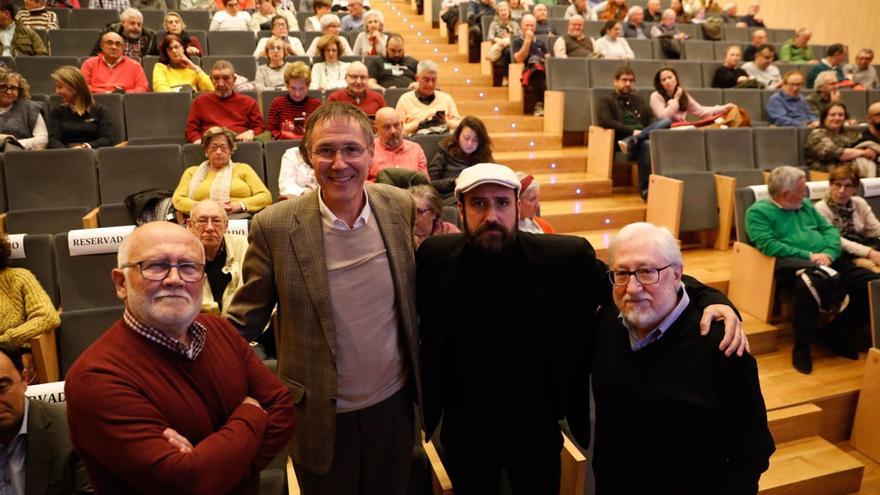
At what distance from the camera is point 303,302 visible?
1.08 m

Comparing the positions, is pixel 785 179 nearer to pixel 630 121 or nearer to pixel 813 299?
pixel 813 299

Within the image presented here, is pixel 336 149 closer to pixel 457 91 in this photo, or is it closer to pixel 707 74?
pixel 457 91

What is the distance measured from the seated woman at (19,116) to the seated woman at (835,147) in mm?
4221

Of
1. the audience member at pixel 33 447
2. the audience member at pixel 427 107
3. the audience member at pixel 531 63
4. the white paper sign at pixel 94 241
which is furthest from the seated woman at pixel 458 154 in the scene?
the audience member at pixel 33 447

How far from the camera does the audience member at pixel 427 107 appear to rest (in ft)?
10.9

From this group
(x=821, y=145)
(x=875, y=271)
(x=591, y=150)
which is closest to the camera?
(x=875, y=271)

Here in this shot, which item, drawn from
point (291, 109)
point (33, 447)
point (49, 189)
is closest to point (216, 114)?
point (291, 109)

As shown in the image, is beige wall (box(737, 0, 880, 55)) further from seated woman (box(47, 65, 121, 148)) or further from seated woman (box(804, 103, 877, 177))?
seated woman (box(47, 65, 121, 148))

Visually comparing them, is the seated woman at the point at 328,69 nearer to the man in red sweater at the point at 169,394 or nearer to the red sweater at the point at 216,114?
the red sweater at the point at 216,114

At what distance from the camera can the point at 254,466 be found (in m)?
0.93

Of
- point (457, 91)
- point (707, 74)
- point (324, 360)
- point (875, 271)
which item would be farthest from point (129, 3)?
point (875, 271)

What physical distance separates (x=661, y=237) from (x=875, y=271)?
6.65 feet

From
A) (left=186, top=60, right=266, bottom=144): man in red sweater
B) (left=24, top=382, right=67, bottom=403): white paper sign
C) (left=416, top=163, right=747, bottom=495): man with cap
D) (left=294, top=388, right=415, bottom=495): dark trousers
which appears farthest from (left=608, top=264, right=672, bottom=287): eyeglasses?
(left=186, top=60, right=266, bottom=144): man in red sweater

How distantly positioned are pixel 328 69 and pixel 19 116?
1.70 metres
